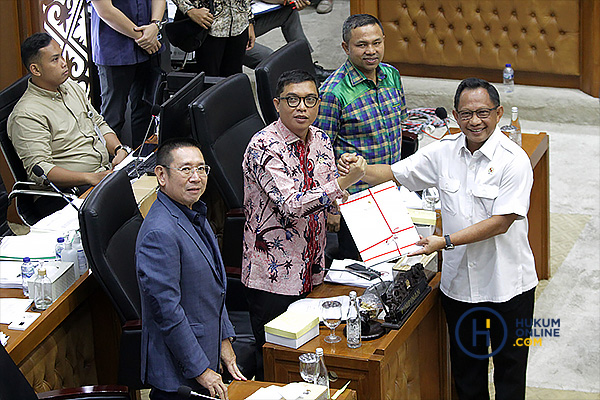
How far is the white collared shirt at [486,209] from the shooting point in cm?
338

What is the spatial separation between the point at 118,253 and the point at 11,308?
45 cm

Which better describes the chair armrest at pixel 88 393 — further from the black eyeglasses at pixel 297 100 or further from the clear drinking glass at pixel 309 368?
the black eyeglasses at pixel 297 100

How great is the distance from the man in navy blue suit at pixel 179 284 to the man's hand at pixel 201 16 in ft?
8.07

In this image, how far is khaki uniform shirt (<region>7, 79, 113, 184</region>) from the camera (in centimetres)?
450

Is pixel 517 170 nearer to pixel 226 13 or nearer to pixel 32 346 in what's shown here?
pixel 32 346

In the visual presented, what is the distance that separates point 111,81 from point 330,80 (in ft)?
6.13

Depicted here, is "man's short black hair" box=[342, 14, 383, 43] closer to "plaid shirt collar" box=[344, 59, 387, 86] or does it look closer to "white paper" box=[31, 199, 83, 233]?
"plaid shirt collar" box=[344, 59, 387, 86]

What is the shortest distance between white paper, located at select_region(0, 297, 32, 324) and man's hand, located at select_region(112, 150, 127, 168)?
5.04 ft

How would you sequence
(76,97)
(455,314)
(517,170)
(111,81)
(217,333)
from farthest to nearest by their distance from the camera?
(111,81) < (76,97) < (455,314) < (517,170) < (217,333)

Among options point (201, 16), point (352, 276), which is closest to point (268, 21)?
point (201, 16)

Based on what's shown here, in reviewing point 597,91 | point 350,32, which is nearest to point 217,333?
point 350,32

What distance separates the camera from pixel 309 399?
2740 mm

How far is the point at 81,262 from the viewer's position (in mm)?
3607
